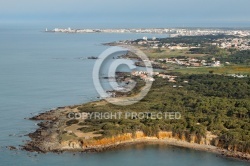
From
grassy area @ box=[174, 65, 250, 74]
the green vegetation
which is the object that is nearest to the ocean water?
the green vegetation

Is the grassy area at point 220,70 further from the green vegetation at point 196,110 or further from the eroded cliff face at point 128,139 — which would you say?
the eroded cliff face at point 128,139

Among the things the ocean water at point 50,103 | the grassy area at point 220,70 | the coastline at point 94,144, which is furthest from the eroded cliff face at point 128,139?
the grassy area at point 220,70

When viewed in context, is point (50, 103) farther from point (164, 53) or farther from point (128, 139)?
point (164, 53)

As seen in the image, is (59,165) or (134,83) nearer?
(59,165)

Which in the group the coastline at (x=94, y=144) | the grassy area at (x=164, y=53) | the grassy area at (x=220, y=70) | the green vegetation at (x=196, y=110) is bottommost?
the coastline at (x=94, y=144)

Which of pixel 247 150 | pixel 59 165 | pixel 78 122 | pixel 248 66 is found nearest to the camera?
pixel 59 165

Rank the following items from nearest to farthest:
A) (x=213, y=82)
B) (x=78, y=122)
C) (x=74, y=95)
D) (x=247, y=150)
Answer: (x=247, y=150), (x=78, y=122), (x=74, y=95), (x=213, y=82)

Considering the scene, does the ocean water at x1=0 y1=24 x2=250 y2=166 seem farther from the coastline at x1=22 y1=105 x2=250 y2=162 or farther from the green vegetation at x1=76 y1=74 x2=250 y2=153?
the green vegetation at x1=76 y1=74 x2=250 y2=153

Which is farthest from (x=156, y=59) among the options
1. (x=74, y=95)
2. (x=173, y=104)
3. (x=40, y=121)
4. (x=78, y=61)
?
(x=40, y=121)

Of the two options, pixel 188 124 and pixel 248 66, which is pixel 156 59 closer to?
pixel 248 66
